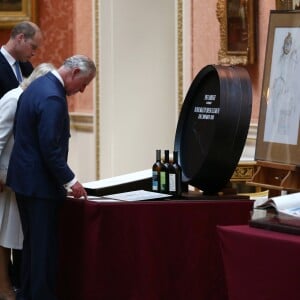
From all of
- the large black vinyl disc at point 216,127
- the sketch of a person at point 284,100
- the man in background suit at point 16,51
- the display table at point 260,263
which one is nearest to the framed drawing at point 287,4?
the sketch of a person at point 284,100

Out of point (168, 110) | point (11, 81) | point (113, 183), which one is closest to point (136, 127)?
point (168, 110)

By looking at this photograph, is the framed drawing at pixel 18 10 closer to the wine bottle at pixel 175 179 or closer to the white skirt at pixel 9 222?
the white skirt at pixel 9 222

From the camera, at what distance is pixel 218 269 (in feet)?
19.1

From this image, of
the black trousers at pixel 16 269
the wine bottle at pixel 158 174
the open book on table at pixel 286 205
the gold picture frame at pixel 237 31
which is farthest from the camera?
the gold picture frame at pixel 237 31

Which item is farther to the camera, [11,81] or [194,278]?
[11,81]

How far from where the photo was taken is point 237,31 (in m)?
8.48

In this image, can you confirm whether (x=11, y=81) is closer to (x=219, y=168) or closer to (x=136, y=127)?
(x=219, y=168)

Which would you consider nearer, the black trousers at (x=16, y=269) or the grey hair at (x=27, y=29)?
the black trousers at (x=16, y=269)

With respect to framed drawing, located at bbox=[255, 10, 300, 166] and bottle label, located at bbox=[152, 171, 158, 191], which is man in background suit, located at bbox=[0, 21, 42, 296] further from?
framed drawing, located at bbox=[255, 10, 300, 166]

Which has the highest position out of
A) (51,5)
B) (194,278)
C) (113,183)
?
(51,5)

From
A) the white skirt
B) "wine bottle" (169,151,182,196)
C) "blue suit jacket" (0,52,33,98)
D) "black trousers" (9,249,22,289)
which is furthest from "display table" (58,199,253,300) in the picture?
"blue suit jacket" (0,52,33,98)

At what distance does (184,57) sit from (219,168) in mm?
3886

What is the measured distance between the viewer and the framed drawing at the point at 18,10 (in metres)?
13.1

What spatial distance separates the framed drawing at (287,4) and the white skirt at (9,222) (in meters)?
2.79
